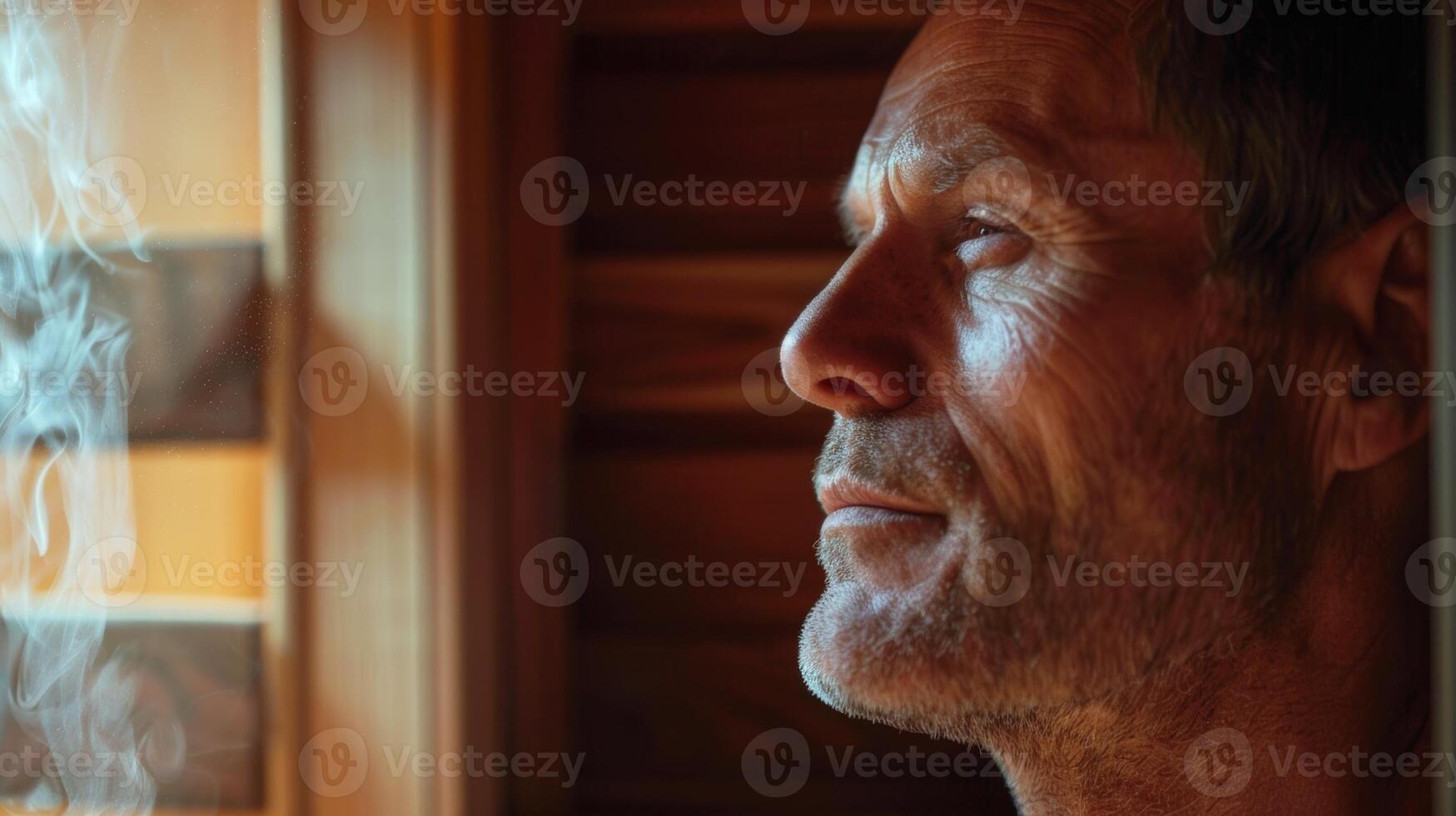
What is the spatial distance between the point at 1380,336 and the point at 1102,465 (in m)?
0.17

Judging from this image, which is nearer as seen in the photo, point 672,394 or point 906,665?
point 906,665

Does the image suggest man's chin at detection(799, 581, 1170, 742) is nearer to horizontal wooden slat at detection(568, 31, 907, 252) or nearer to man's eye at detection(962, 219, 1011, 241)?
man's eye at detection(962, 219, 1011, 241)

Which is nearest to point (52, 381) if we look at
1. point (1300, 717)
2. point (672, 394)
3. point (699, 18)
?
point (672, 394)

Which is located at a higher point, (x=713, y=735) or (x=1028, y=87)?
(x=1028, y=87)

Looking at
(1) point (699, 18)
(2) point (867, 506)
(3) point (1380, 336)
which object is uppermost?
(1) point (699, 18)

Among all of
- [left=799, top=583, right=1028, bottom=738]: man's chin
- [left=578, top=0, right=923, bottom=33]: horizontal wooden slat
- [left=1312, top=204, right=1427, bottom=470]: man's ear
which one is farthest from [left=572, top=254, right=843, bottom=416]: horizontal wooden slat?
[left=1312, top=204, right=1427, bottom=470]: man's ear

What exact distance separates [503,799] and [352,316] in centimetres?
51

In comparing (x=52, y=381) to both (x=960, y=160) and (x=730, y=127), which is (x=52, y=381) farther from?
(x=960, y=160)

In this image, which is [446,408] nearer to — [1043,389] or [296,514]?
[296,514]

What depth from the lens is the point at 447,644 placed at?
90 centimetres

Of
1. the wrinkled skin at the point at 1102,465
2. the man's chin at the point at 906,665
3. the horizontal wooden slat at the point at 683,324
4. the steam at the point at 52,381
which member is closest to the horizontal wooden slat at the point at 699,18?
the horizontal wooden slat at the point at 683,324

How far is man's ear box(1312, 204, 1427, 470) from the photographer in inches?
20.4

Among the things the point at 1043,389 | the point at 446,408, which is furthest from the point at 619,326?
the point at 1043,389

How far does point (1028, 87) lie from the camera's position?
566 millimetres
